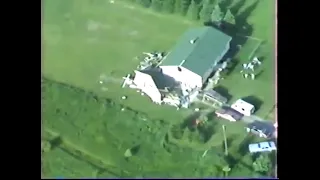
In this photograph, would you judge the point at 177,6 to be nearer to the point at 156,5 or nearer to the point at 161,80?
the point at 156,5

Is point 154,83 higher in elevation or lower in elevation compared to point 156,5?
lower

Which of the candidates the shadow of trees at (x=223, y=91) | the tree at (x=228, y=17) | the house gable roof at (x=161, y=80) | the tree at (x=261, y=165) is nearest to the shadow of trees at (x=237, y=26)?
the tree at (x=228, y=17)

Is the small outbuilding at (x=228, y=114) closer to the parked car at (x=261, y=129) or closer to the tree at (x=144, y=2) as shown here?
the parked car at (x=261, y=129)

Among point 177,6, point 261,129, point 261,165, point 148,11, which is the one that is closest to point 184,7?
point 177,6

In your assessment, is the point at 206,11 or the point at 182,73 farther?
the point at 206,11

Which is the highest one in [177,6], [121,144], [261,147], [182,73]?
[177,6]
